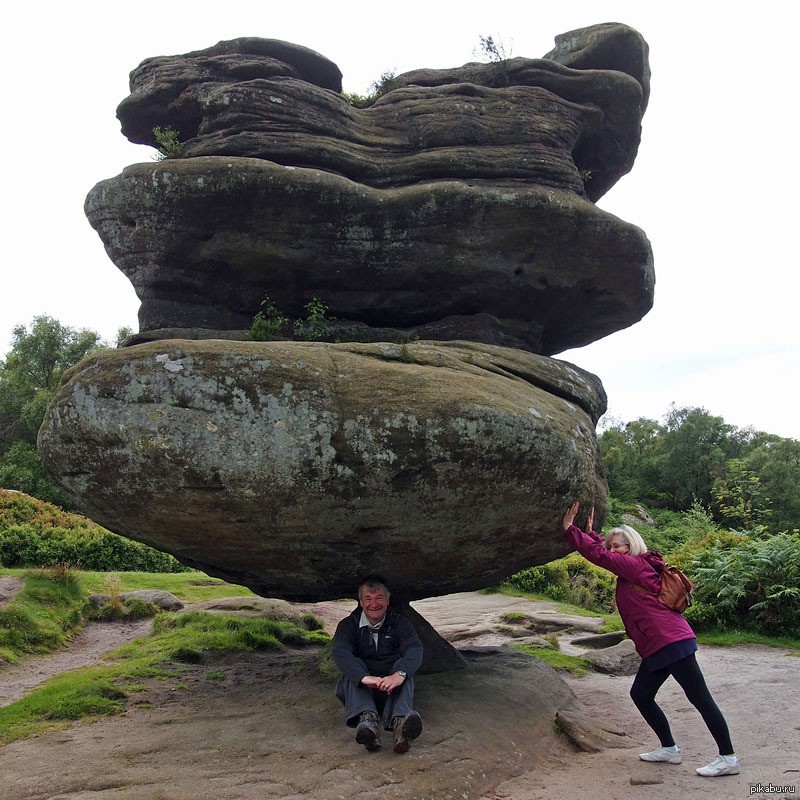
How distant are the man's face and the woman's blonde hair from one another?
2.61 m

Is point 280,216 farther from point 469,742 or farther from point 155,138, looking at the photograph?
point 469,742

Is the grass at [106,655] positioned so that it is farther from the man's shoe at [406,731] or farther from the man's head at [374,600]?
the man's shoe at [406,731]

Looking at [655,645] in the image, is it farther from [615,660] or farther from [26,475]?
[26,475]

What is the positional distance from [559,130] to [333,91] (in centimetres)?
373

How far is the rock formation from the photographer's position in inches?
294

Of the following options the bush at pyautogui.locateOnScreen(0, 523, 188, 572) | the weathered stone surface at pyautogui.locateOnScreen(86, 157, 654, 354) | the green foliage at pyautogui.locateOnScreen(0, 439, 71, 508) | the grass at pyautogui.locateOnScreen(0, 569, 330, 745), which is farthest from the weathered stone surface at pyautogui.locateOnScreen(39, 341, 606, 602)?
the green foliage at pyautogui.locateOnScreen(0, 439, 71, 508)

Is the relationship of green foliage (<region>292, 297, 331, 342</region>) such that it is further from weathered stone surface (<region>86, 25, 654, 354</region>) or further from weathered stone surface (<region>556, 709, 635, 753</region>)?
weathered stone surface (<region>556, 709, 635, 753</region>)

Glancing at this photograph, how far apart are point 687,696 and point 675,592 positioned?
0.99 meters

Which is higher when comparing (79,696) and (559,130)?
(559,130)

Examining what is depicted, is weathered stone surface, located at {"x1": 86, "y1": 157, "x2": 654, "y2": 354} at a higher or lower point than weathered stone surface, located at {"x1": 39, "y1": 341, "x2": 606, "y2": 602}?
higher

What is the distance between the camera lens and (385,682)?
720 centimetres

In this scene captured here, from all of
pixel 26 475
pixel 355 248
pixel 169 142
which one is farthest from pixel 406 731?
pixel 26 475

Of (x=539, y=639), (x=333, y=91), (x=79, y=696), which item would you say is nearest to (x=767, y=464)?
(x=539, y=639)

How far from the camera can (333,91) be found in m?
11.4
